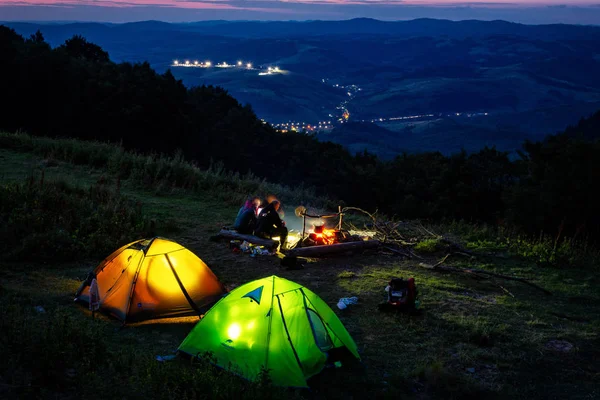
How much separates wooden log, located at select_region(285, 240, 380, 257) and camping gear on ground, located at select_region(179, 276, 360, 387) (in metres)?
4.00

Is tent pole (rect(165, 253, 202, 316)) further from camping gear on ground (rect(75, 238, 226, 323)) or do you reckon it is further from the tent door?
the tent door

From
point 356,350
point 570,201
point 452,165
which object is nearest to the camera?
point 356,350

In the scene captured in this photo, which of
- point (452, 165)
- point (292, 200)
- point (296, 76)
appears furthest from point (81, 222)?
point (296, 76)

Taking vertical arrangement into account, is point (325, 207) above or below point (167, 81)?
below

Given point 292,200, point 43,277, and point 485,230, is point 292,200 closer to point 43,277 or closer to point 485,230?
point 485,230

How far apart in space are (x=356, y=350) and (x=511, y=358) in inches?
86.5

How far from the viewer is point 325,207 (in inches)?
733

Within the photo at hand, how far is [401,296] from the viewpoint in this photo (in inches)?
352

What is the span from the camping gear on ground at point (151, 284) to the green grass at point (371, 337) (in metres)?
0.23

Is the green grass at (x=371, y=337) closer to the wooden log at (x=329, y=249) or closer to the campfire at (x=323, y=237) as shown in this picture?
the wooden log at (x=329, y=249)

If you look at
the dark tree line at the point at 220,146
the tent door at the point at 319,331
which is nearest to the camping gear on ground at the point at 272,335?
the tent door at the point at 319,331

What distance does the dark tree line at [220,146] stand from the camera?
Answer: 25.3 metres

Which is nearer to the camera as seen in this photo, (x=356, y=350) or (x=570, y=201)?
(x=356, y=350)

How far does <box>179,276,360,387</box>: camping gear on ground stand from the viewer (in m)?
6.73
